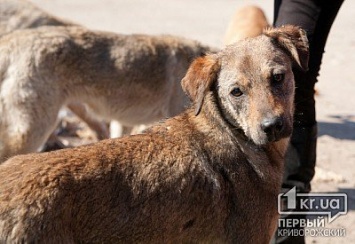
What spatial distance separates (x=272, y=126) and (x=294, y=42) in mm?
616

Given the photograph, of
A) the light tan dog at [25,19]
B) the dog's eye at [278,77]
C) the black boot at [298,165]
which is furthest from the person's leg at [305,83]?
the light tan dog at [25,19]

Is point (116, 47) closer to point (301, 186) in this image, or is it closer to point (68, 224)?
point (301, 186)

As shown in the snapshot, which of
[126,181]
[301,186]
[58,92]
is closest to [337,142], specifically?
[58,92]

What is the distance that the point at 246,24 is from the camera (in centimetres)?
868

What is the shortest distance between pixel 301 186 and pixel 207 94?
3.66 ft

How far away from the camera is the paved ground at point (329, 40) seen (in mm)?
7102

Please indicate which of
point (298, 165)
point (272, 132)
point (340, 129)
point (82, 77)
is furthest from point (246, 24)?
point (272, 132)

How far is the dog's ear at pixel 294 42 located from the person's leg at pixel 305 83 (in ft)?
1.42

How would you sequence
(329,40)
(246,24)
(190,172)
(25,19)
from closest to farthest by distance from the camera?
1. (190,172)
2. (25,19)
3. (246,24)
4. (329,40)

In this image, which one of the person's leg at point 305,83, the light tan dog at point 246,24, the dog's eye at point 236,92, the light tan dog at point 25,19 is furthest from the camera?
the light tan dog at point 246,24

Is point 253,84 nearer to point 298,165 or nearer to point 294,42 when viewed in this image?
point 294,42

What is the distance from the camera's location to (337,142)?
8.49m

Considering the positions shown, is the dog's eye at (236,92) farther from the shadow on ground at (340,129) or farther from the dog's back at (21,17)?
the shadow on ground at (340,129)

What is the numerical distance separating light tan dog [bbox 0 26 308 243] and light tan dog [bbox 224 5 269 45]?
4300 millimetres
